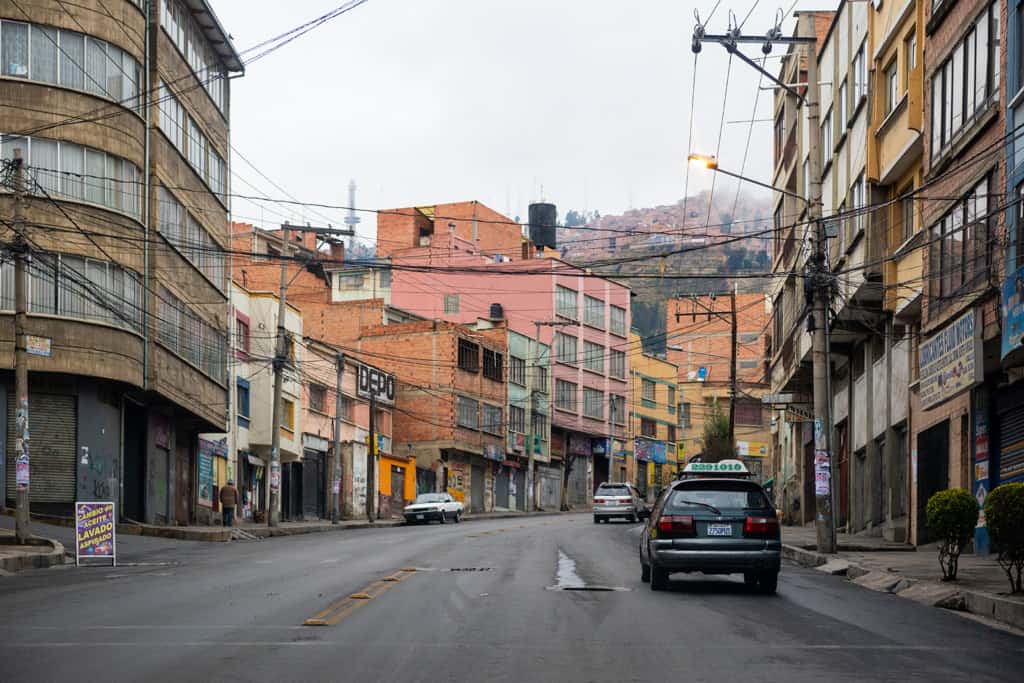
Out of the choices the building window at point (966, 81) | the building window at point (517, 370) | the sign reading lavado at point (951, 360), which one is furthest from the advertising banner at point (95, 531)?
the building window at point (517, 370)

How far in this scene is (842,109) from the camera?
133ft

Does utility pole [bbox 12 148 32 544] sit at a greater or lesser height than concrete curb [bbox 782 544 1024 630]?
greater

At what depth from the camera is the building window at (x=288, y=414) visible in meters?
61.3

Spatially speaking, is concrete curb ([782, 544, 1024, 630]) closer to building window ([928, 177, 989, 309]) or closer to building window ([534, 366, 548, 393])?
building window ([928, 177, 989, 309])

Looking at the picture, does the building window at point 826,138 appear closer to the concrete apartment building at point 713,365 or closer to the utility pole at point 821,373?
the utility pole at point 821,373

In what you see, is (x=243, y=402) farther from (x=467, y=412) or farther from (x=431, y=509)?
(x=467, y=412)

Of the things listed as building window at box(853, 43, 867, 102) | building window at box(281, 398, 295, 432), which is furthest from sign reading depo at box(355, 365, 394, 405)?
building window at box(853, 43, 867, 102)

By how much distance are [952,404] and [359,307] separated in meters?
57.9

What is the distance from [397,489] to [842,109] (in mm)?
40918

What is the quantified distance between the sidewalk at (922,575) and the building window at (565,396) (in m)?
65.8

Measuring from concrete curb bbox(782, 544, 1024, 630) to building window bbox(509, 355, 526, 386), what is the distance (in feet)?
218

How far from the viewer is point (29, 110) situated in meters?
37.4

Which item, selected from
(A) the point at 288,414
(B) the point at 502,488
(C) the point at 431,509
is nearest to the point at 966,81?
(C) the point at 431,509

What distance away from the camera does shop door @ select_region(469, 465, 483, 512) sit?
85.3 metres
